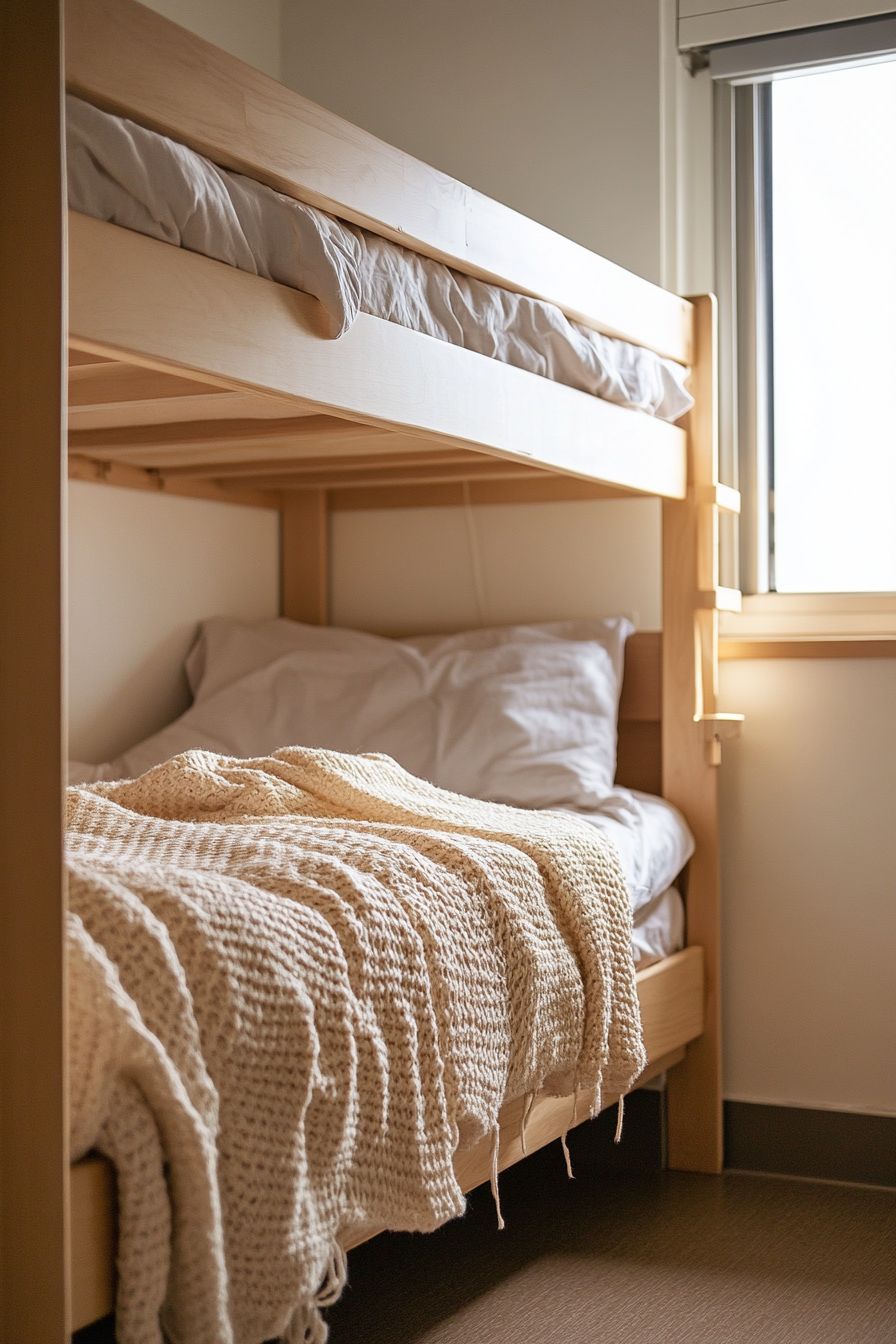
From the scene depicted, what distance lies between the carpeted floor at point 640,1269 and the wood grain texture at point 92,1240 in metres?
0.72

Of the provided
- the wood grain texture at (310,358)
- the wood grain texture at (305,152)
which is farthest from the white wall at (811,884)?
the wood grain texture at (305,152)

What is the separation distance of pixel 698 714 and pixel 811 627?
1.04 feet

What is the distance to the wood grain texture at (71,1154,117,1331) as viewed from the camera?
37.0 inches

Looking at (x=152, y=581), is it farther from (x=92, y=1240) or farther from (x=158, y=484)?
(x=92, y=1240)

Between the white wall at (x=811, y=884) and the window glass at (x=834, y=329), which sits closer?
the white wall at (x=811, y=884)

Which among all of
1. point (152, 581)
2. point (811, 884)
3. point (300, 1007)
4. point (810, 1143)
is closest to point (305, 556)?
point (152, 581)

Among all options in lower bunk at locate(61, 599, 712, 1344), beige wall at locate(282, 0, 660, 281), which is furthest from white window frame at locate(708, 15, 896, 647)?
lower bunk at locate(61, 599, 712, 1344)

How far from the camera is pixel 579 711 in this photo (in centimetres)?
221

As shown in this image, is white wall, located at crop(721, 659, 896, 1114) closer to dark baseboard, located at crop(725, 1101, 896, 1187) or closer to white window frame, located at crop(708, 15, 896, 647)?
dark baseboard, located at crop(725, 1101, 896, 1187)

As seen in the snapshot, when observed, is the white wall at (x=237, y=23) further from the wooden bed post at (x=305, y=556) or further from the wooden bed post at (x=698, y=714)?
the wooden bed post at (x=698, y=714)

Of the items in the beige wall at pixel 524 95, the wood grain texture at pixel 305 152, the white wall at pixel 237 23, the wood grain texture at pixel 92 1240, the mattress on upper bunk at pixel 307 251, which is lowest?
the wood grain texture at pixel 92 1240

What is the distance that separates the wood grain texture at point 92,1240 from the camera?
939 millimetres

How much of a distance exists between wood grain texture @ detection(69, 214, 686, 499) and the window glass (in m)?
0.65

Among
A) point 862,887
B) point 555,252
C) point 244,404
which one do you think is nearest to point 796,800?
point 862,887
